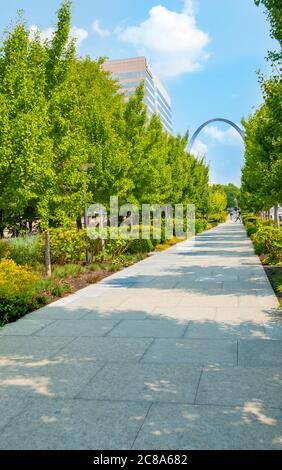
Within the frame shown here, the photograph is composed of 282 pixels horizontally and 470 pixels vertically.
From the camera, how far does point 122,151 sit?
20891mm

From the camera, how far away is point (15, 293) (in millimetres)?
9727

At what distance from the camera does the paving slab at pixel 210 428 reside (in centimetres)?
402

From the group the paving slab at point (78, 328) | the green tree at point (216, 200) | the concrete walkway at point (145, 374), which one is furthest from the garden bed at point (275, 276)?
the green tree at point (216, 200)

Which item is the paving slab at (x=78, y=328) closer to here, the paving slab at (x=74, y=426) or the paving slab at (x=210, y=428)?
the paving slab at (x=74, y=426)

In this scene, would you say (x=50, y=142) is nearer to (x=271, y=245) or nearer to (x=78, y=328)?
(x=78, y=328)

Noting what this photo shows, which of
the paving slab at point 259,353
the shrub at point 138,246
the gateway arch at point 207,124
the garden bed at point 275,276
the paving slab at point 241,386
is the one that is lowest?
the paving slab at point 241,386

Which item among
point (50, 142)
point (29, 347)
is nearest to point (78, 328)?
point (29, 347)

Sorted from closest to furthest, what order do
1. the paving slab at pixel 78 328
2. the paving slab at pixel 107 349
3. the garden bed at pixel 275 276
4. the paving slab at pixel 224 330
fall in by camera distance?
the paving slab at pixel 107 349 → the paving slab at pixel 224 330 → the paving slab at pixel 78 328 → the garden bed at pixel 275 276

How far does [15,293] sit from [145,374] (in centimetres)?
478

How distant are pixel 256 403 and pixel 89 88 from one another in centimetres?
3062

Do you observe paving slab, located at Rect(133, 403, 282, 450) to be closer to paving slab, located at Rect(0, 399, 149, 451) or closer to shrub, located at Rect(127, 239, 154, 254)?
paving slab, located at Rect(0, 399, 149, 451)

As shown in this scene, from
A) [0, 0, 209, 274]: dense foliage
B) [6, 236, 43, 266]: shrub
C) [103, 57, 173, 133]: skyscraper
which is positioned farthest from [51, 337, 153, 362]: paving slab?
[103, 57, 173, 133]: skyscraper

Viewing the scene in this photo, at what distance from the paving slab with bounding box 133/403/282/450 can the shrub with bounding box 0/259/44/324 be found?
5.16 metres

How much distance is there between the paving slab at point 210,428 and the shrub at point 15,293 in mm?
5161
